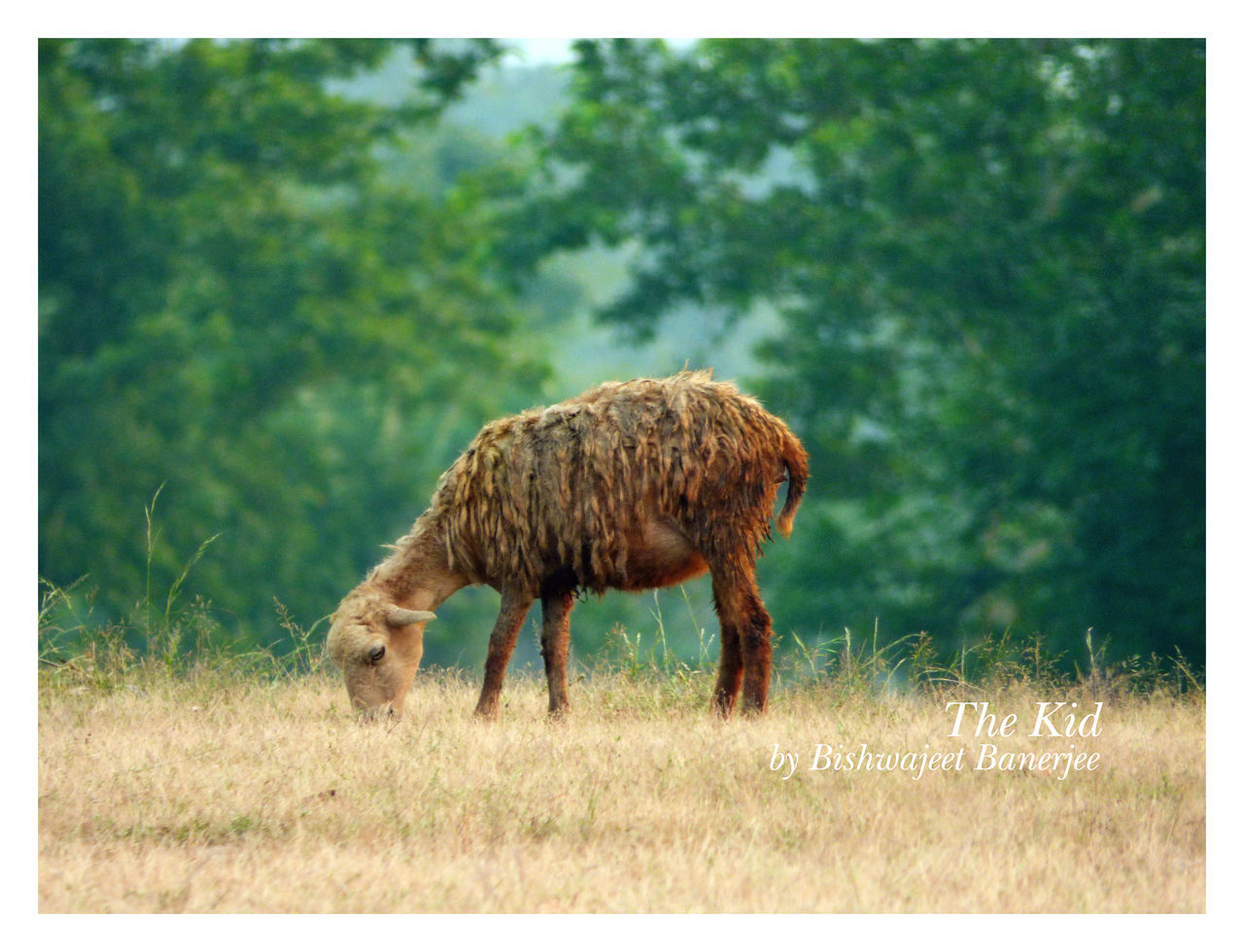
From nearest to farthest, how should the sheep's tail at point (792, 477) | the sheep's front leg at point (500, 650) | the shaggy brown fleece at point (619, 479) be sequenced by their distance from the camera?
the shaggy brown fleece at point (619, 479)
the sheep's front leg at point (500, 650)
the sheep's tail at point (792, 477)

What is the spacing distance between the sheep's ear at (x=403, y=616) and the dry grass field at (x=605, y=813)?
59cm

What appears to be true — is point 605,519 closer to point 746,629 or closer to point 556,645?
point 556,645

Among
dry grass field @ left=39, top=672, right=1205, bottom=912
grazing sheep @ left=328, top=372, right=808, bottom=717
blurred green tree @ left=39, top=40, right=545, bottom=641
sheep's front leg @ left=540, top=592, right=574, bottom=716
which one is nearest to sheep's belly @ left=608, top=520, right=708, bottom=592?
grazing sheep @ left=328, top=372, right=808, bottom=717

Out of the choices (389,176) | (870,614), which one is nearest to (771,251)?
(870,614)

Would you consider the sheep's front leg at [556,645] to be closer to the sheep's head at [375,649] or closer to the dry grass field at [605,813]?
the dry grass field at [605,813]

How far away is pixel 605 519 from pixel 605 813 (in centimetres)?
197

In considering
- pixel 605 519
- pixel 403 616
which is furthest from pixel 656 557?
pixel 403 616

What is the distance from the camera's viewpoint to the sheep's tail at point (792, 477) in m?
7.55

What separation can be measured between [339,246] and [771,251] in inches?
326

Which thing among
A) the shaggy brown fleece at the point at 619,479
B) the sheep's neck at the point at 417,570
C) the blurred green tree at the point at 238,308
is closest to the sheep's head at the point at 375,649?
the sheep's neck at the point at 417,570

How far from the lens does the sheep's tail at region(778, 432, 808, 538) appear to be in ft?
24.8

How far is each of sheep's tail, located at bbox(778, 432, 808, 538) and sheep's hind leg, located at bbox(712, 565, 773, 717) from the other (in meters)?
0.50

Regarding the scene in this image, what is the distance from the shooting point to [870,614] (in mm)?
16500

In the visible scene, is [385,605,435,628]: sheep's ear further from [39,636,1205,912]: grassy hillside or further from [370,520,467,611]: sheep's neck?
[39,636,1205,912]: grassy hillside
